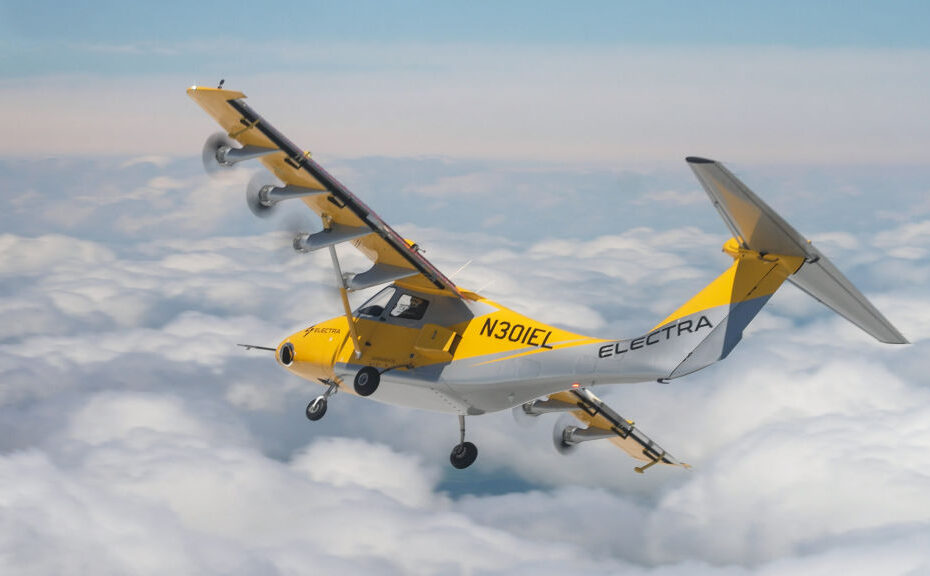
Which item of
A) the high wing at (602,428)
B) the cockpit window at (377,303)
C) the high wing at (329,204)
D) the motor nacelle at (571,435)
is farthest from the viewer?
the motor nacelle at (571,435)

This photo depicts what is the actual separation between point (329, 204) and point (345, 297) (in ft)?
10.2

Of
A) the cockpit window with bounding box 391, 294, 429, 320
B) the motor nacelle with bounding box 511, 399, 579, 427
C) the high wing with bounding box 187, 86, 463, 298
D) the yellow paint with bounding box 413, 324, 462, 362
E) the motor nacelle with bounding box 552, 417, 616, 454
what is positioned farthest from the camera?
the motor nacelle with bounding box 552, 417, 616, 454

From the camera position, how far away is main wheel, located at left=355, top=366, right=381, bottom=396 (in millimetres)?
27766

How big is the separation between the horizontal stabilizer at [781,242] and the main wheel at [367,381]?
12.7 m

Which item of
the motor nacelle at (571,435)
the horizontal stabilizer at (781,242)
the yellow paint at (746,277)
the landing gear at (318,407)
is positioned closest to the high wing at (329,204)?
the landing gear at (318,407)

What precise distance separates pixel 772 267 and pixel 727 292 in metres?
1.31

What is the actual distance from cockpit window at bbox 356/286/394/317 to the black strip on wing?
6.28 ft

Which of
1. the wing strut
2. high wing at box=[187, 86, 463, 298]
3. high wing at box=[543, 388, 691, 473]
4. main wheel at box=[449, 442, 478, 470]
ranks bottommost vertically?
main wheel at box=[449, 442, 478, 470]

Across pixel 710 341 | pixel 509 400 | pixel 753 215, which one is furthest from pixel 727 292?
pixel 509 400

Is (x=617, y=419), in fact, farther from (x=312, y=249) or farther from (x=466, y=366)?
(x=312, y=249)

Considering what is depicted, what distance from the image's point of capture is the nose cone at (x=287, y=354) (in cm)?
3133

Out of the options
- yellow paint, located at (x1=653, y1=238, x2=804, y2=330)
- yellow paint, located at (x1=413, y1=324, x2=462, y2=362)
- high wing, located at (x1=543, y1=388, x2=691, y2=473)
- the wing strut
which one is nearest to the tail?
yellow paint, located at (x1=653, y1=238, x2=804, y2=330)

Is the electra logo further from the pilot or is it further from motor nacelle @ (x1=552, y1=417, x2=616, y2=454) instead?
motor nacelle @ (x1=552, y1=417, x2=616, y2=454)

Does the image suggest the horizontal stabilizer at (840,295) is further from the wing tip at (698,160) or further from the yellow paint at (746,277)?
the wing tip at (698,160)
